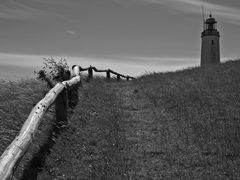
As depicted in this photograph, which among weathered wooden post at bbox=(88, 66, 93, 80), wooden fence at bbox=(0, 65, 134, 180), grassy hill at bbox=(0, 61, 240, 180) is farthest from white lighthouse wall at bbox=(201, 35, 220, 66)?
wooden fence at bbox=(0, 65, 134, 180)

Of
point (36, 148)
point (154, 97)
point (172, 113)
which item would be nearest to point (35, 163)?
point (36, 148)

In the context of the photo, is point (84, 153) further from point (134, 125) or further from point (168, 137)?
point (134, 125)

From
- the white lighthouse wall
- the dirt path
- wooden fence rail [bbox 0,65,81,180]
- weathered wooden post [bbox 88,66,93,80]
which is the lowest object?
the dirt path

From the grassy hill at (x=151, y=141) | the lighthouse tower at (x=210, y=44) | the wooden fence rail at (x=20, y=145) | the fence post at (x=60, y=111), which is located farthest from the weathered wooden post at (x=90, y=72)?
the lighthouse tower at (x=210, y=44)

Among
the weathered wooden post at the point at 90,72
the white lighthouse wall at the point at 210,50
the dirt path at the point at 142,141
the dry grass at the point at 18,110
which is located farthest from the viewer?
the white lighthouse wall at the point at 210,50

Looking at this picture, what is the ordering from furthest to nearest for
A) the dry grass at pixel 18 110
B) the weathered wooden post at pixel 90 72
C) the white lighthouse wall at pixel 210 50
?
1. the white lighthouse wall at pixel 210 50
2. the weathered wooden post at pixel 90 72
3. the dry grass at pixel 18 110

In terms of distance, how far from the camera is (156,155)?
7930mm

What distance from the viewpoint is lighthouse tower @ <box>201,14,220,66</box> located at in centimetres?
5291

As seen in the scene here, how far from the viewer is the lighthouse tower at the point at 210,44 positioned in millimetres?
52906

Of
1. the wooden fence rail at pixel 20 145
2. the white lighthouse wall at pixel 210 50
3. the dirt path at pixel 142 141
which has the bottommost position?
the dirt path at pixel 142 141

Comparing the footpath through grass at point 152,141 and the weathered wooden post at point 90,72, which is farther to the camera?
the weathered wooden post at point 90,72

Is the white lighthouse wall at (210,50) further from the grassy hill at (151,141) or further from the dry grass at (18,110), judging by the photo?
the dry grass at (18,110)

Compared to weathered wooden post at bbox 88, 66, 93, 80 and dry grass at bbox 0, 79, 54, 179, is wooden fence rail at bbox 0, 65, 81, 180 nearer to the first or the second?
dry grass at bbox 0, 79, 54, 179

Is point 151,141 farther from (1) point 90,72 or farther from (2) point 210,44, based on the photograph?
(2) point 210,44
